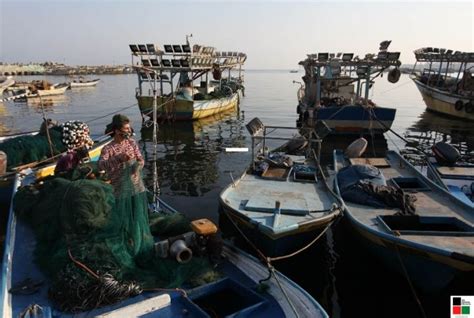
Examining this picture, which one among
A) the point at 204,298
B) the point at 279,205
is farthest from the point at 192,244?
the point at 279,205

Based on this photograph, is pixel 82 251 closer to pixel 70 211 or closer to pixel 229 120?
pixel 70 211

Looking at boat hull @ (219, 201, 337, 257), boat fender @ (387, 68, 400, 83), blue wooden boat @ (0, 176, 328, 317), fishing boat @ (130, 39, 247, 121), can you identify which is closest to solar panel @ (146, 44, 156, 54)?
fishing boat @ (130, 39, 247, 121)

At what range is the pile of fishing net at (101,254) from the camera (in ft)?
18.4

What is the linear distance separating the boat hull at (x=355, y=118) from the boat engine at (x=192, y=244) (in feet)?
59.8

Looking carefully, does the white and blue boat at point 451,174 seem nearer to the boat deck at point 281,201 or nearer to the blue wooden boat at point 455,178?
the blue wooden boat at point 455,178

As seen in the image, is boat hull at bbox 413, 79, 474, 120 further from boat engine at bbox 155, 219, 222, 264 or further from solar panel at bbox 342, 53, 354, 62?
boat engine at bbox 155, 219, 222, 264

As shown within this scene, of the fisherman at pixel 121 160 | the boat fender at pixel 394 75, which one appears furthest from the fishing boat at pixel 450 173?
the fisherman at pixel 121 160

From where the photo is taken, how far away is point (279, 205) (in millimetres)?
→ 8875

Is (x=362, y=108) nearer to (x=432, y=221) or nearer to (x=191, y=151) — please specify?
(x=191, y=151)

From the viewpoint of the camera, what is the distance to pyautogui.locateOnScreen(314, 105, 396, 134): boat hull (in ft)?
75.2

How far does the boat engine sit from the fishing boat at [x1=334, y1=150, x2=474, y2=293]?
373 cm

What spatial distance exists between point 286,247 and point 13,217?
604 cm

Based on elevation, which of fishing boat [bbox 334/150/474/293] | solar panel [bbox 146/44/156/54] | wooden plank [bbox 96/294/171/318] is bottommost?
fishing boat [bbox 334/150/474/293]

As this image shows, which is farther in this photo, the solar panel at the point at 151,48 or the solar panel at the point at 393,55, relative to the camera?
the solar panel at the point at 151,48
